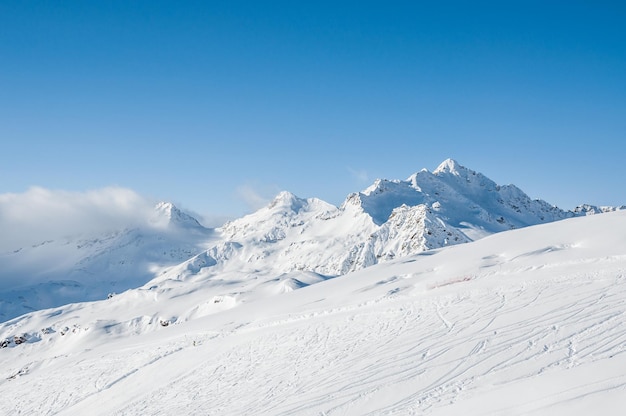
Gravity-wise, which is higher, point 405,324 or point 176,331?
point 176,331

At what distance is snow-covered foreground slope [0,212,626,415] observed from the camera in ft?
49.3

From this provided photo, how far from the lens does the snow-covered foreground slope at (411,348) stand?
1503cm

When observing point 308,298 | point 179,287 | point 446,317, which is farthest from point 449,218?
point 446,317

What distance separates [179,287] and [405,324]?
319ft

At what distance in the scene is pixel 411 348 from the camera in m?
20.0

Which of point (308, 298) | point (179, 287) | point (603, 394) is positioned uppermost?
point (179, 287)

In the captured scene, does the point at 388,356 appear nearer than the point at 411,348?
Yes

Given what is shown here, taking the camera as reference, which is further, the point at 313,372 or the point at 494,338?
the point at 313,372

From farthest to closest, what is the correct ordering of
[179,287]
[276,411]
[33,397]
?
[179,287], [33,397], [276,411]

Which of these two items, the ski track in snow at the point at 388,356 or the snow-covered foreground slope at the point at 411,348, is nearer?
the snow-covered foreground slope at the point at 411,348

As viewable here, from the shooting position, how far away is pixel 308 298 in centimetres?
3838

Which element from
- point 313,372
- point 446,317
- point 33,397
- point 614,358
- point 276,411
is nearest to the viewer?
point 614,358

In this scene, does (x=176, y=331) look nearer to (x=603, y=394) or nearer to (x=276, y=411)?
(x=276, y=411)

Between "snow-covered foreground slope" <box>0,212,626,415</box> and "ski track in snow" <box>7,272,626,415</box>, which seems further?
"ski track in snow" <box>7,272,626,415</box>
